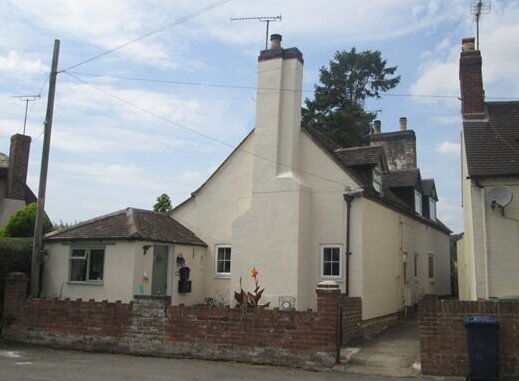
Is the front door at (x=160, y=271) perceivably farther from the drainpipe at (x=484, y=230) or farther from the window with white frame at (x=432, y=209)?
the window with white frame at (x=432, y=209)

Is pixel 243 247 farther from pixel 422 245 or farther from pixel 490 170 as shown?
pixel 422 245

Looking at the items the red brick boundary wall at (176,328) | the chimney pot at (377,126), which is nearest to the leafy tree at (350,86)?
the chimney pot at (377,126)

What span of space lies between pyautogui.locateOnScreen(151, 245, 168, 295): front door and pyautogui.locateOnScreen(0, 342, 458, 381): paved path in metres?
4.63

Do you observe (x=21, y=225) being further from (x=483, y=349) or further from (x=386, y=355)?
(x=483, y=349)

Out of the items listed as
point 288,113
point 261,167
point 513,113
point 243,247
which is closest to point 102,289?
point 243,247

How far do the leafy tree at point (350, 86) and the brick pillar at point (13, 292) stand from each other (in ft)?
90.5

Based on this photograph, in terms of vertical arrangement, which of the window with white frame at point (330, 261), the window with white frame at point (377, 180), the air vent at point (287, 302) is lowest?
the air vent at point (287, 302)

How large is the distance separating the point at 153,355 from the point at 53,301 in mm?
3291

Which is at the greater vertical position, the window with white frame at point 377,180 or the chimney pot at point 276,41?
the chimney pot at point 276,41

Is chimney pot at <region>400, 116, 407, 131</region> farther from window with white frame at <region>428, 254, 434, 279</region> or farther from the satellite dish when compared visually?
the satellite dish

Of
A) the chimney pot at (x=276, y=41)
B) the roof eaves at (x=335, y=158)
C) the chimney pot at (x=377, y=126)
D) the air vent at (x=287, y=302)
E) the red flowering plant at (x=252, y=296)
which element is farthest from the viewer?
the chimney pot at (x=377, y=126)

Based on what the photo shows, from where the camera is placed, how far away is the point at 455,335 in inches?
417

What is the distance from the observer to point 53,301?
14.1 m

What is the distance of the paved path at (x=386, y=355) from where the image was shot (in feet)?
36.8
